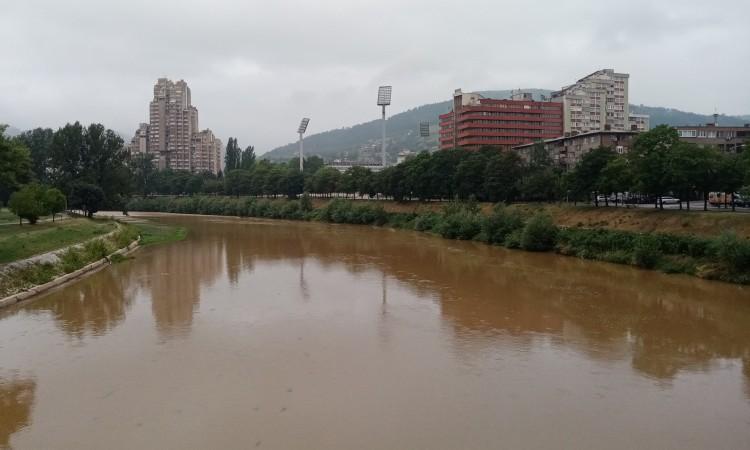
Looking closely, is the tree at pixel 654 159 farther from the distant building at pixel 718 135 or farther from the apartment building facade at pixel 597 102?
the apartment building facade at pixel 597 102

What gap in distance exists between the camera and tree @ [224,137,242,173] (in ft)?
345

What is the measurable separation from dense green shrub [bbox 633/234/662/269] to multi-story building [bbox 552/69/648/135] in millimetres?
63828

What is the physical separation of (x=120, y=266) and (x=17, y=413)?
63.5ft

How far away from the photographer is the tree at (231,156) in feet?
345

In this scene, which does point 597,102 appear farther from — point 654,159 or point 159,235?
point 159,235

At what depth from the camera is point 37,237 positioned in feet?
90.8

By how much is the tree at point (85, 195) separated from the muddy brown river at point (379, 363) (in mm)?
29185

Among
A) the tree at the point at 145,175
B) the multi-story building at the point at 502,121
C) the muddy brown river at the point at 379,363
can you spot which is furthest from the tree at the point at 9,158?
the tree at the point at 145,175

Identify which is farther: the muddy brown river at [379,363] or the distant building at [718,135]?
the distant building at [718,135]

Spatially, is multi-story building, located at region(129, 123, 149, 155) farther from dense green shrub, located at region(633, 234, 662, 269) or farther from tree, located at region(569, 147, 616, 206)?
dense green shrub, located at region(633, 234, 662, 269)

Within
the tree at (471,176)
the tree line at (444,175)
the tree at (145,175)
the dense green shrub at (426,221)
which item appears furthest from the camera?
the tree at (145,175)

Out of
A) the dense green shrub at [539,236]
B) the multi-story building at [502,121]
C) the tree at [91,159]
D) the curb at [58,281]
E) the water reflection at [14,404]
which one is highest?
the multi-story building at [502,121]

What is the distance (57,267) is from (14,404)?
47.9ft

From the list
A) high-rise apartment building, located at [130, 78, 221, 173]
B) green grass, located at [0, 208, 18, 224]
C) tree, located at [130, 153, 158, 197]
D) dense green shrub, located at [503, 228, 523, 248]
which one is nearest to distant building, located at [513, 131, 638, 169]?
dense green shrub, located at [503, 228, 523, 248]
